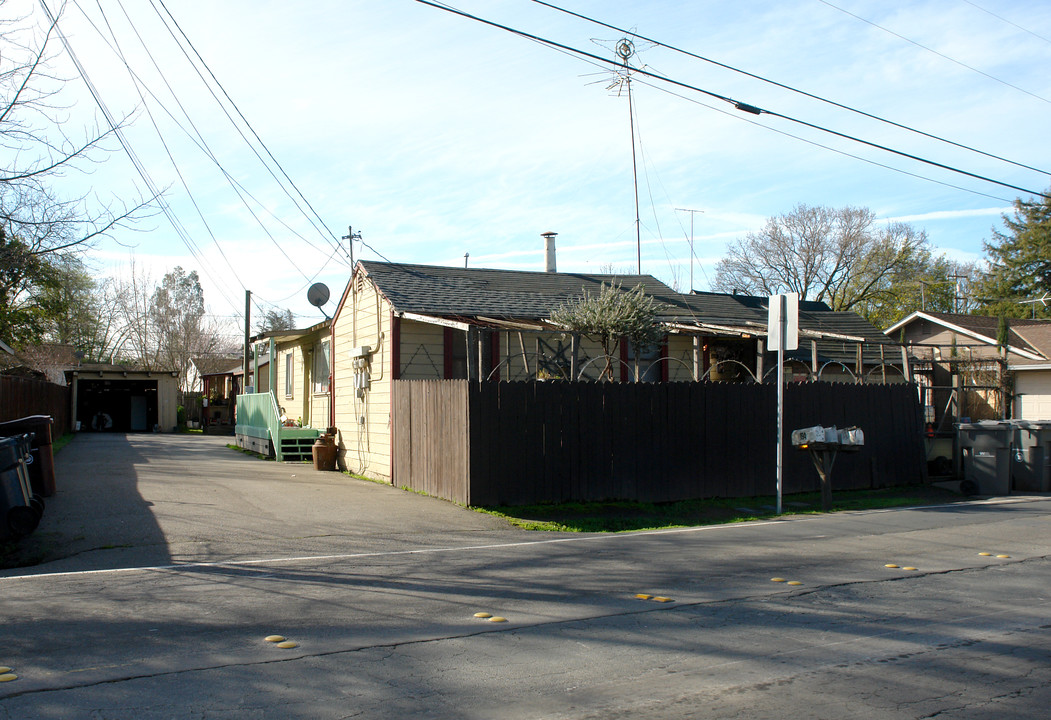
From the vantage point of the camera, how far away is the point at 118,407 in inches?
1581

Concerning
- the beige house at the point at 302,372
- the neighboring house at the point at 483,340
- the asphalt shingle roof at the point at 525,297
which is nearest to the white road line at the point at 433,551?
the neighboring house at the point at 483,340

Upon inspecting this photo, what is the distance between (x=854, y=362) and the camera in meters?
21.0

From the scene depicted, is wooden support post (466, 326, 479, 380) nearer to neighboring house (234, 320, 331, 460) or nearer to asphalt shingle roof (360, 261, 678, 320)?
asphalt shingle roof (360, 261, 678, 320)

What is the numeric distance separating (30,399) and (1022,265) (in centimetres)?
4423

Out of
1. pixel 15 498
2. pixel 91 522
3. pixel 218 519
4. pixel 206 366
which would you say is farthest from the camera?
pixel 206 366

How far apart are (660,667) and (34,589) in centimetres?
534

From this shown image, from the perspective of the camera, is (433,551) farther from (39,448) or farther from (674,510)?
(39,448)

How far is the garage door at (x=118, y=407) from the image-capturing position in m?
38.5

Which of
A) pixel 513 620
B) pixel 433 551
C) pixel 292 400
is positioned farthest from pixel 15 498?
pixel 292 400

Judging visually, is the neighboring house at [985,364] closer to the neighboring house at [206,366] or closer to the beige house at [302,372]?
the beige house at [302,372]

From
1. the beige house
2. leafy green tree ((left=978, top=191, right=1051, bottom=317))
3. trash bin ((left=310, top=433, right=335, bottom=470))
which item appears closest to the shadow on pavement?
trash bin ((left=310, top=433, right=335, bottom=470))

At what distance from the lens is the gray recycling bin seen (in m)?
14.6

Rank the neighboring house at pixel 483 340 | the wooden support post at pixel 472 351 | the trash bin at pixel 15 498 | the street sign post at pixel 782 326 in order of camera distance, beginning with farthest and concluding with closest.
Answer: the neighboring house at pixel 483 340 < the wooden support post at pixel 472 351 < the street sign post at pixel 782 326 < the trash bin at pixel 15 498

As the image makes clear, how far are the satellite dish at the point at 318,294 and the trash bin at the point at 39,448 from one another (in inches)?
325
